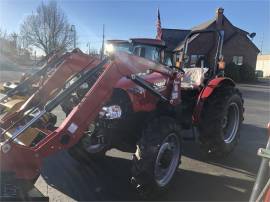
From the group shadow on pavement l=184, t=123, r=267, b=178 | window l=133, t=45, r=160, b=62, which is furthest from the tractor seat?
window l=133, t=45, r=160, b=62

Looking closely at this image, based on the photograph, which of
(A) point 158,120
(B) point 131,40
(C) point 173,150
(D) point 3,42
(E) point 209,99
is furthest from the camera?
(D) point 3,42

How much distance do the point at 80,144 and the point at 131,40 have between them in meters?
6.56

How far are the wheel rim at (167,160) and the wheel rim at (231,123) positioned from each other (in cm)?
194

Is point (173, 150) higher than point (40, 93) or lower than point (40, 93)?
lower

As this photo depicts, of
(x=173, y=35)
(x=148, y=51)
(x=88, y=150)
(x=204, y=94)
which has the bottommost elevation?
(x=88, y=150)

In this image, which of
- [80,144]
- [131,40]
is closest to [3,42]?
[131,40]

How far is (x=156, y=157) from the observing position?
427 centimetres

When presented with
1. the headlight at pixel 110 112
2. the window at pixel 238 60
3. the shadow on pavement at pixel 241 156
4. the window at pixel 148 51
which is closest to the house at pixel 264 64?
the window at pixel 238 60

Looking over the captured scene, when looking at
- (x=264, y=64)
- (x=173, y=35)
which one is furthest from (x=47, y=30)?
(x=264, y=64)

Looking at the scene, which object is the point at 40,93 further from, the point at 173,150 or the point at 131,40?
the point at 131,40

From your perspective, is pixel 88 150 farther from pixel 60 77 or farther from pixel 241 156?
pixel 241 156

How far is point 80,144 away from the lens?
543 centimetres

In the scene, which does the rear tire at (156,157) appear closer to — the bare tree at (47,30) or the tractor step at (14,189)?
the tractor step at (14,189)

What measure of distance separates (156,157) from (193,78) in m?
2.80
